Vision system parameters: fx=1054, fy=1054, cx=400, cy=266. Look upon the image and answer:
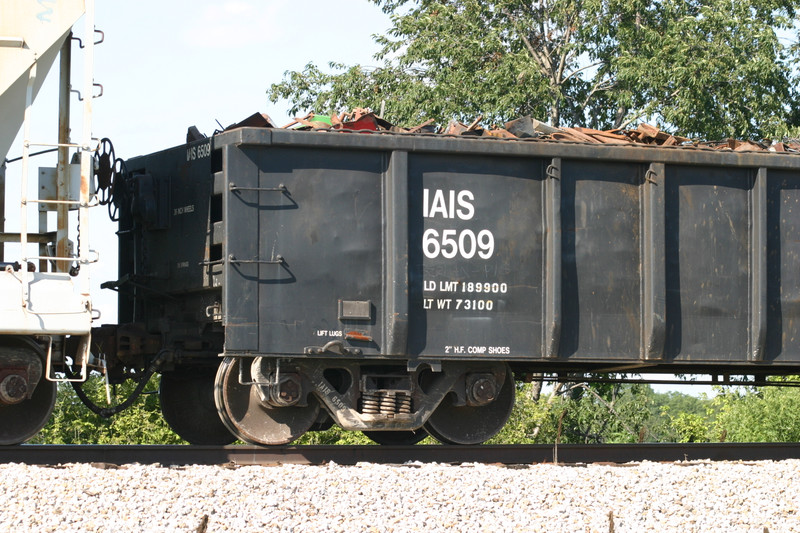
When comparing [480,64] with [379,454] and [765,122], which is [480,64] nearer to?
[765,122]

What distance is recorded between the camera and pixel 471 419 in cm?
1023

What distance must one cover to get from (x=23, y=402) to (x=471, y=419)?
13.5 feet

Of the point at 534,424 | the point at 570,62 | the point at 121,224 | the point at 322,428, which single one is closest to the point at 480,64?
the point at 570,62

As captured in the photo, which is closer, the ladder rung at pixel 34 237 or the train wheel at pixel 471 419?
the ladder rung at pixel 34 237

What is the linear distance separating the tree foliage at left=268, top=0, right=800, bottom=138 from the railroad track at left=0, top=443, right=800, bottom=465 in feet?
35.6

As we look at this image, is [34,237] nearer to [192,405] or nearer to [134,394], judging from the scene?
[134,394]

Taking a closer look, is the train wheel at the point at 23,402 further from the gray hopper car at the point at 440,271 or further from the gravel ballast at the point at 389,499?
the gravel ballast at the point at 389,499

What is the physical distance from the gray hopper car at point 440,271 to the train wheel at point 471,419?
0.08 feet

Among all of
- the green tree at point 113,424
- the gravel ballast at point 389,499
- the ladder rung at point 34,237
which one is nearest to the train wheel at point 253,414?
the gravel ballast at point 389,499

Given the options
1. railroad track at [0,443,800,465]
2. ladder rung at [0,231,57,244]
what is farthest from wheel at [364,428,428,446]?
ladder rung at [0,231,57,244]

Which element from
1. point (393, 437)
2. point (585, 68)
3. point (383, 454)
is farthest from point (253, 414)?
point (585, 68)

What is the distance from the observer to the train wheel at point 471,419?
33.1ft

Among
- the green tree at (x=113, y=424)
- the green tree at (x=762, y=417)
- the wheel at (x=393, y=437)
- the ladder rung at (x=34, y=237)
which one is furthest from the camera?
the green tree at (x=762, y=417)

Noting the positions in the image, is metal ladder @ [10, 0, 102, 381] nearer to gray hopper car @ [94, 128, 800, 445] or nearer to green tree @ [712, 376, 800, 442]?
gray hopper car @ [94, 128, 800, 445]
